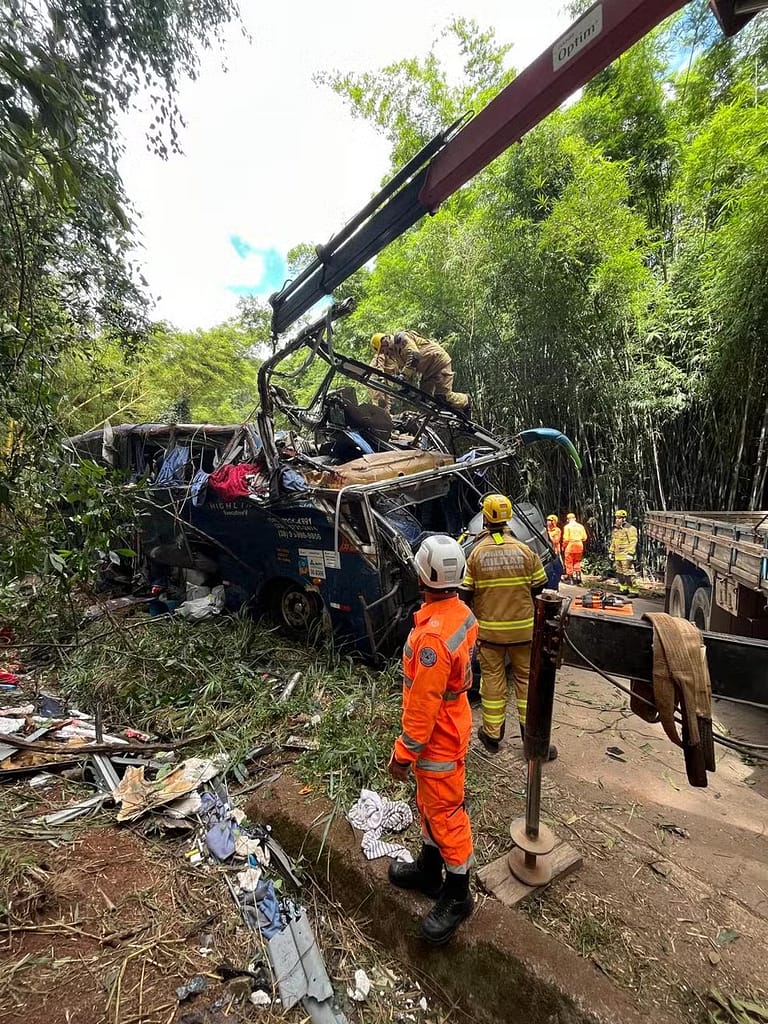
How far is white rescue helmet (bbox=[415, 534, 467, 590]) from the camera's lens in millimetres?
1812

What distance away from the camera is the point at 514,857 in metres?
2.02

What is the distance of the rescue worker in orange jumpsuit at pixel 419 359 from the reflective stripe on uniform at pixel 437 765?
14.7 feet

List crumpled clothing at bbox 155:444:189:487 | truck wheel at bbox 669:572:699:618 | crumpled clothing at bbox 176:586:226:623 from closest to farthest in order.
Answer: truck wheel at bbox 669:572:699:618 < crumpled clothing at bbox 176:586:226:623 < crumpled clothing at bbox 155:444:189:487

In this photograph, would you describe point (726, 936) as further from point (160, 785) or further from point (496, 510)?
point (160, 785)

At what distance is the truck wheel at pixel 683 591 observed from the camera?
4.58m

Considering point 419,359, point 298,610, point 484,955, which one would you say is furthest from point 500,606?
point 419,359

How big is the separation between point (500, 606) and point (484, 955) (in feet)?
5.51

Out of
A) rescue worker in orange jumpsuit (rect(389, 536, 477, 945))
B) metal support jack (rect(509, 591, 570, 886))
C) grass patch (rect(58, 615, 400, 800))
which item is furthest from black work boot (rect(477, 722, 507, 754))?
rescue worker in orange jumpsuit (rect(389, 536, 477, 945))

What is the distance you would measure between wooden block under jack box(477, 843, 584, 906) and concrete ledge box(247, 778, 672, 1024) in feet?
0.23

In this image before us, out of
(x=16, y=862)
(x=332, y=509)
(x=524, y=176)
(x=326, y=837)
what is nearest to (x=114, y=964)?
(x=16, y=862)

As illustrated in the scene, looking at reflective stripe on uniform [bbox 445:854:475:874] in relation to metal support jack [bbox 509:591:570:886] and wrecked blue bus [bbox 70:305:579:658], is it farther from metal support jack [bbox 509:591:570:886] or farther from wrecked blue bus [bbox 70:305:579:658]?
wrecked blue bus [bbox 70:305:579:658]

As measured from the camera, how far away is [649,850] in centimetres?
224

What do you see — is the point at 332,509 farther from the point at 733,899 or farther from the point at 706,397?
the point at 706,397

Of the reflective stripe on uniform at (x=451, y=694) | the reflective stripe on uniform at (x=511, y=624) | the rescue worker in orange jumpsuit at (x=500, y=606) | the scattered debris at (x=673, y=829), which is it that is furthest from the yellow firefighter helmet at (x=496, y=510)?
the scattered debris at (x=673, y=829)
